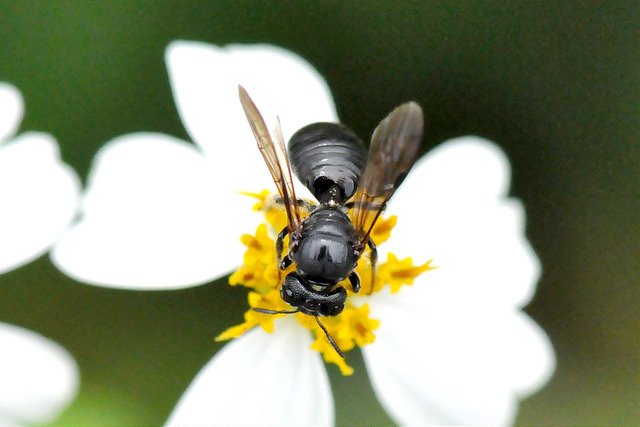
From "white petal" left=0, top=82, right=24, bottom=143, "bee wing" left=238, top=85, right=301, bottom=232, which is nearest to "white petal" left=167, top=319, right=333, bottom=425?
"bee wing" left=238, top=85, right=301, bottom=232

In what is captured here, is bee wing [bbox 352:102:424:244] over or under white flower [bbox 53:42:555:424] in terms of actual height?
over

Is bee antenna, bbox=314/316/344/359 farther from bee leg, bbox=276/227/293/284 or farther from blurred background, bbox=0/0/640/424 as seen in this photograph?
blurred background, bbox=0/0/640/424

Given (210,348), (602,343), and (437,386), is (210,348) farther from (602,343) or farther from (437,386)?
Answer: (602,343)

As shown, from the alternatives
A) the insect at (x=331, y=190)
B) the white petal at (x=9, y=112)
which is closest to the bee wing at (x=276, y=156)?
the insect at (x=331, y=190)

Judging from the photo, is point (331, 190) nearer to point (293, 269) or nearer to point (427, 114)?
point (293, 269)

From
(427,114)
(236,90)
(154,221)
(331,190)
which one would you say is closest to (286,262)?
(331,190)

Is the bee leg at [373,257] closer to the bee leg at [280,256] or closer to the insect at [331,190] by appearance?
the insect at [331,190]
